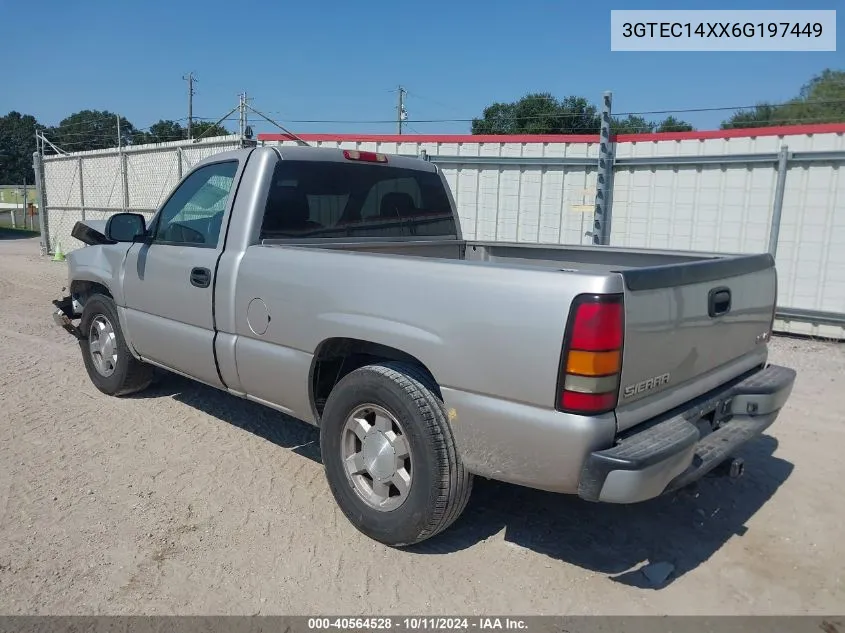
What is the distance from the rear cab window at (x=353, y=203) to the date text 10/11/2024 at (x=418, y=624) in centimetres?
221

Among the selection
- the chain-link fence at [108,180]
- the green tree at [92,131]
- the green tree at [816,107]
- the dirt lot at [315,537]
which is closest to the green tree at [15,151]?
the green tree at [92,131]

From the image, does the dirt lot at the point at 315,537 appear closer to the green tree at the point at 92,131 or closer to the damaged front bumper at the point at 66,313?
the damaged front bumper at the point at 66,313

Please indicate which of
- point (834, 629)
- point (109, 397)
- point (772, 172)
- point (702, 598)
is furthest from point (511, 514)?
point (772, 172)

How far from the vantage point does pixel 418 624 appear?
8.99ft

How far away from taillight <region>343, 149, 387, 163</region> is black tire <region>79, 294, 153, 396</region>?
7.39ft

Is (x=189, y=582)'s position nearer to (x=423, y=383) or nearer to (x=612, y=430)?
(x=423, y=383)

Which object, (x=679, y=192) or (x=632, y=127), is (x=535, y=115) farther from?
(x=679, y=192)

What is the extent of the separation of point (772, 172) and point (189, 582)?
7.56m

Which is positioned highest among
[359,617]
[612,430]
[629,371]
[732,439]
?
[629,371]

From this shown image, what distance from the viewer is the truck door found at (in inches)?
163

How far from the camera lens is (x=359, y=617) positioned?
9.13 feet

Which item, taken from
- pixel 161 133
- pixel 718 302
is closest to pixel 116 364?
pixel 718 302

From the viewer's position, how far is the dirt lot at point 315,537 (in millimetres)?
2912

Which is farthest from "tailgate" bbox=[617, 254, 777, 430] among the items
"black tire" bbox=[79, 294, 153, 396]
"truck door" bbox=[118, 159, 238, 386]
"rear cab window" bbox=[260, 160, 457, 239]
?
"black tire" bbox=[79, 294, 153, 396]
